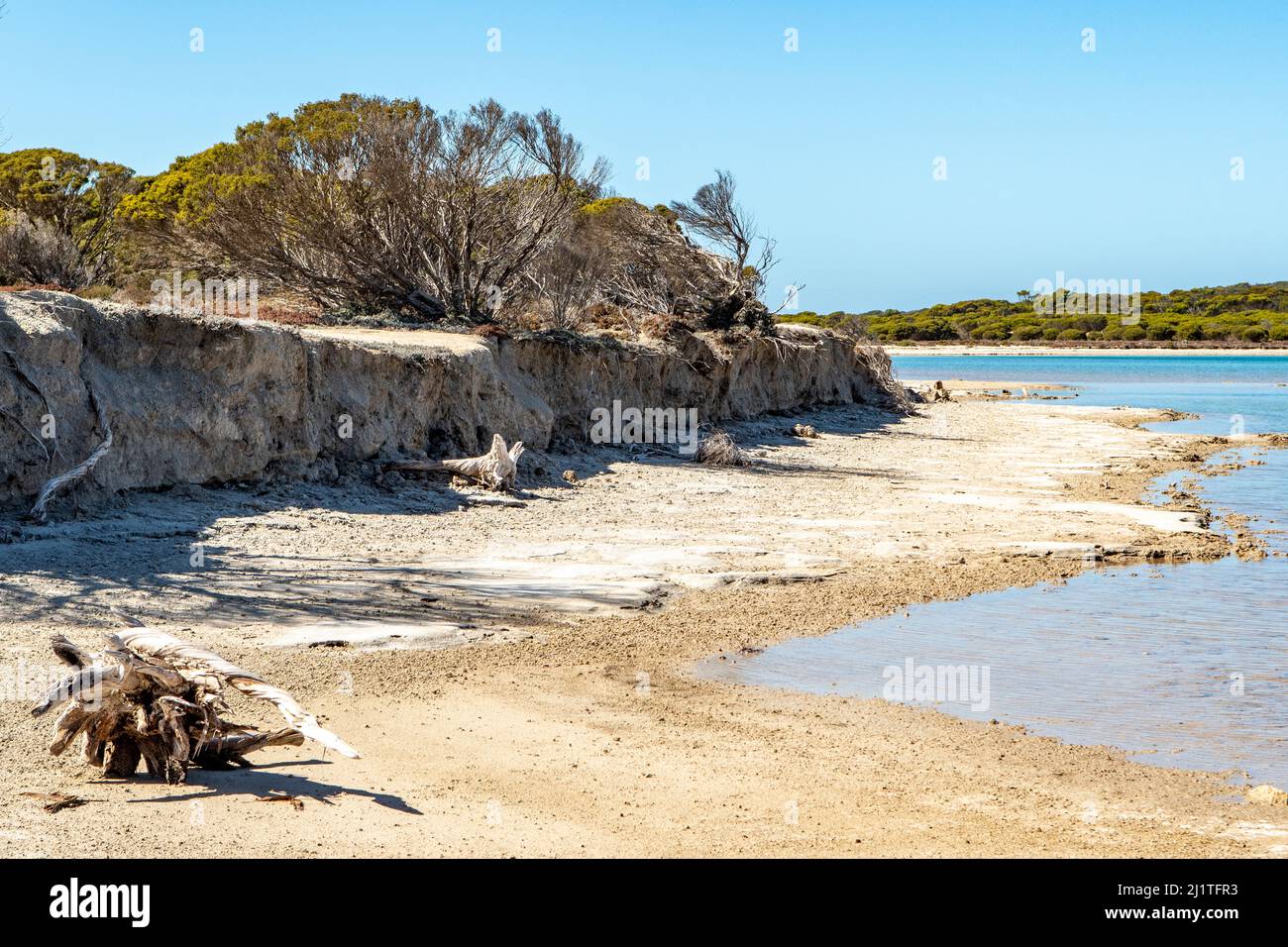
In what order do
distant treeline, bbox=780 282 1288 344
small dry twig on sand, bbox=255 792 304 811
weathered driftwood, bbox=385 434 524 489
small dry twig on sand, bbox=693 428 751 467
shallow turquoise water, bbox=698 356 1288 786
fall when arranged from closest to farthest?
small dry twig on sand, bbox=255 792 304 811
shallow turquoise water, bbox=698 356 1288 786
weathered driftwood, bbox=385 434 524 489
small dry twig on sand, bbox=693 428 751 467
distant treeline, bbox=780 282 1288 344

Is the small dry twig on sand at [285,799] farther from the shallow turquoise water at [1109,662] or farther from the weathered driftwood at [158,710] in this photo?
the shallow turquoise water at [1109,662]

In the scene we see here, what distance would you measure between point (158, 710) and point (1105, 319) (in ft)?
375

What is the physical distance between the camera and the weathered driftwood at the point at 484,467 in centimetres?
1529

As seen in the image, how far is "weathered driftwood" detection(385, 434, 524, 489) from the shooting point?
50.2ft

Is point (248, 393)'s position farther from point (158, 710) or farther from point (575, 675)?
point (158, 710)

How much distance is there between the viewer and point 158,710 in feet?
18.8

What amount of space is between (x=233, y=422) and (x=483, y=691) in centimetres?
680

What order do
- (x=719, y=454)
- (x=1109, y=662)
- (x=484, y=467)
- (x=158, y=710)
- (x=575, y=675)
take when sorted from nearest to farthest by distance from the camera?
(x=158, y=710), (x=575, y=675), (x=1109, y=662), (x=484, y=467), (x=719, y=454)

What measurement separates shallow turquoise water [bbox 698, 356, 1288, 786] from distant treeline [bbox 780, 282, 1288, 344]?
7887 centimetres

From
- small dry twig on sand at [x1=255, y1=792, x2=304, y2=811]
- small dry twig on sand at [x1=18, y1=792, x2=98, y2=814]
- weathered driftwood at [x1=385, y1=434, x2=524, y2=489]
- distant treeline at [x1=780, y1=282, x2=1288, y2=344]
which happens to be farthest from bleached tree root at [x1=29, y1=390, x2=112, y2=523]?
distant treeline at [x1=780, y1=282, x2=1288, y2=344]

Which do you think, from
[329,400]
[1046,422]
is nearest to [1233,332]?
[1046,422]

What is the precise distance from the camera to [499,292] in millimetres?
21828

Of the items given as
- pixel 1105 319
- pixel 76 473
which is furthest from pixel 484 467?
pixel 1105 319

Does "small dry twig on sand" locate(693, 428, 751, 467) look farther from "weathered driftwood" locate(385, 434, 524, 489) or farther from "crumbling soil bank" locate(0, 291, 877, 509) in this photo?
"weathered driftwood" locate(385, 434, 524, 489)
